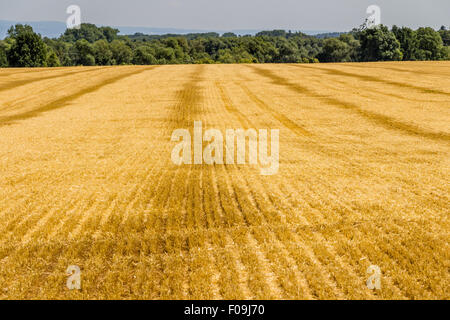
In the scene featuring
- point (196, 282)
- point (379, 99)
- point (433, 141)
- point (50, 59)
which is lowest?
point (196, 282)

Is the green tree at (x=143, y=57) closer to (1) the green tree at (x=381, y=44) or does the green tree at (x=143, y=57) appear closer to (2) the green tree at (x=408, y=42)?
(1) the green tree at (x=381, y=44)

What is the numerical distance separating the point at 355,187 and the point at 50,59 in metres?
Result: 112

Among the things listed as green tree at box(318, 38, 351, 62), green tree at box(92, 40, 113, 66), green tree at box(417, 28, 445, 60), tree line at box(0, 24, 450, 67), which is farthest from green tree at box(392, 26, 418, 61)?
green tree at box(92, 40, 113, 66)

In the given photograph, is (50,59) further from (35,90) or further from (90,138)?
(90,138)

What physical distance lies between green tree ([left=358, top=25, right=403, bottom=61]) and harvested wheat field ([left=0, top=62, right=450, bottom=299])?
92.1 metres

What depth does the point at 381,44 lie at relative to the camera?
106 m

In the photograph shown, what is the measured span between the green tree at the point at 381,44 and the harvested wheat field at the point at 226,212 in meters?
92.1

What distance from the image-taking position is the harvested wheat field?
296 inches

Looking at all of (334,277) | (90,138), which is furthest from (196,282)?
(90,138)

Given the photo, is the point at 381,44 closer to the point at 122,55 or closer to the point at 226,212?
the point at 122,55

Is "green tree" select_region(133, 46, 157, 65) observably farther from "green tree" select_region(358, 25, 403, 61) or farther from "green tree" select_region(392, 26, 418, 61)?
"green tree" select_region(392, 26, 418, 61)

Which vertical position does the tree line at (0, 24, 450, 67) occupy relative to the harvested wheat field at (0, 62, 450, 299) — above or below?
above

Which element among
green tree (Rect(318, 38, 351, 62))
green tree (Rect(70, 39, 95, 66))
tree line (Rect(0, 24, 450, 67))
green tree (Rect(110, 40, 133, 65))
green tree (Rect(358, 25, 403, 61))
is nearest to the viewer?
tree line (Rect(0, 24, 450, 67))

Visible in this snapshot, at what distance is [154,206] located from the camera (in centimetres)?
1127
